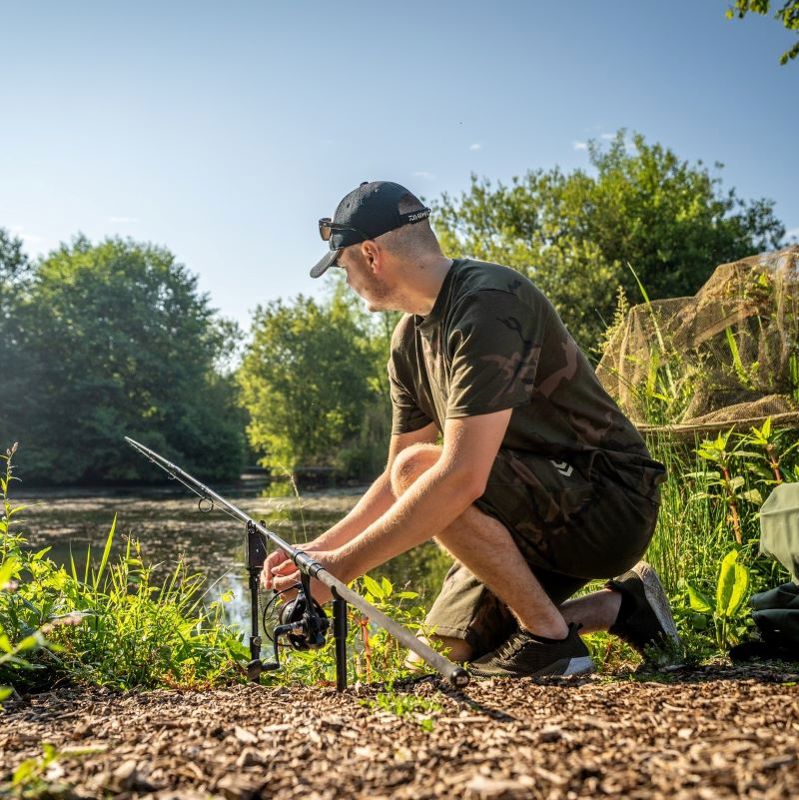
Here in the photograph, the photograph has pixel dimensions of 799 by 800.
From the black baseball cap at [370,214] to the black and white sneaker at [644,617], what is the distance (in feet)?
5.48

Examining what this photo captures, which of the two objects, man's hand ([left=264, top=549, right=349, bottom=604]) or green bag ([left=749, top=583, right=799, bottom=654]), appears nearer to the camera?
man's hand ([left=264, top=549, right=349, bottom=604])

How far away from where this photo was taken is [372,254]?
3025mm

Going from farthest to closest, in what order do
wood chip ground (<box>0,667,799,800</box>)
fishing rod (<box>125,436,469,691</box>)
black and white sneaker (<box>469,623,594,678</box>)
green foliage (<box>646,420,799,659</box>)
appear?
green foliage (<box>646,420,799,659</box>)
black and white sneaker (<box>469,623,594,678</box>)
fishing rod (<box>125,436,469,691</box>)
wood chip ground (<box>0,667,799,800</box>)

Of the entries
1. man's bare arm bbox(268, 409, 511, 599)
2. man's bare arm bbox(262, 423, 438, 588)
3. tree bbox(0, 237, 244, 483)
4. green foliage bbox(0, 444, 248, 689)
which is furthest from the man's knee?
tree bbox(0, 237, 244, 483)

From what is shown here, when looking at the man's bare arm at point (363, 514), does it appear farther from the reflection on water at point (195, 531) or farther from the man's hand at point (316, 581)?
the reflection on water at point (195, 531)

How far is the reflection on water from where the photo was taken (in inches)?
359

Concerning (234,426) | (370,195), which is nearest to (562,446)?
(370,195)

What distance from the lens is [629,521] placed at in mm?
3012

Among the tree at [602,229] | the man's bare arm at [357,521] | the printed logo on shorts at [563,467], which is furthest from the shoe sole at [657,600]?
the tree at [602,229]

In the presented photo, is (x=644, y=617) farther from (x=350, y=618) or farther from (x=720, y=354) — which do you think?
(x=720, y=354)

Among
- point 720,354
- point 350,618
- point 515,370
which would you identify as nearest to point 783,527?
point 515,370

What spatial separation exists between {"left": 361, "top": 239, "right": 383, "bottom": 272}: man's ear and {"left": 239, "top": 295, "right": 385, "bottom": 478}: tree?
30883 millimetres

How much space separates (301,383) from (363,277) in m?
32.1

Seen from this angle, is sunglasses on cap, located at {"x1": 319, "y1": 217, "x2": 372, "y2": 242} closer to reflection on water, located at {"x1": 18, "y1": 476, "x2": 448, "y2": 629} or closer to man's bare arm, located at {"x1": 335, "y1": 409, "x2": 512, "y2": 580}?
man's bare arm, located at {"x1": 335, "y1": 409, "x2": 512, "y2": 580}
